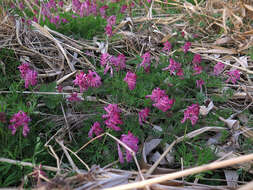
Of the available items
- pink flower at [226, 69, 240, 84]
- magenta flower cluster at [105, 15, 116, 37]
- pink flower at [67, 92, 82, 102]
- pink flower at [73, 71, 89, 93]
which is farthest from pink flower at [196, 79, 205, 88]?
magenta flower cluster at [105, 15, 116, 37]

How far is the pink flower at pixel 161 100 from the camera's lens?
7.32 ft

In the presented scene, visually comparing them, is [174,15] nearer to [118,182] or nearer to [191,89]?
[191,89]

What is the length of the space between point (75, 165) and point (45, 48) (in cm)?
193

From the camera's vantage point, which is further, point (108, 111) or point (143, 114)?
point (143, 114)

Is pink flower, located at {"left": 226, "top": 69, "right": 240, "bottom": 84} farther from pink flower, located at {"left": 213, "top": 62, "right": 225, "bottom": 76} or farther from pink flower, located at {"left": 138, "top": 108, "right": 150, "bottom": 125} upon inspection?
pink flower, located at {"left": 138, "top": 108, "right": 150, "bottom": 125}

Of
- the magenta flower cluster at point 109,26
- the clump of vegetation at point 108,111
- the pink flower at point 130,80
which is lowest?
the clump of vegetation at point 108,111

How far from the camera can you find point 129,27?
442cm

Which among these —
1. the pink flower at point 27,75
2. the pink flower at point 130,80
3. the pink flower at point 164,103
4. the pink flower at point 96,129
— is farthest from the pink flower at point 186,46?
the pink flower at point 27,75

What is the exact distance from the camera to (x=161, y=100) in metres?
2.26

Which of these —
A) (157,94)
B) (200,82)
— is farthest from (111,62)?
(200,82)

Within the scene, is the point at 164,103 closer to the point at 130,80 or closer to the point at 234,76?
the point at 130,80

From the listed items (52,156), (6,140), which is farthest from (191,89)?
(6,140)

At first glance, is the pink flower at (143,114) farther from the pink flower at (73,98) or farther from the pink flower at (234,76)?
the pink flower at (234,76)

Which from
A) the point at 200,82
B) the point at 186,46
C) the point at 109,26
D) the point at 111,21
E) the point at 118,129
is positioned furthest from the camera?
the point at 111,21
